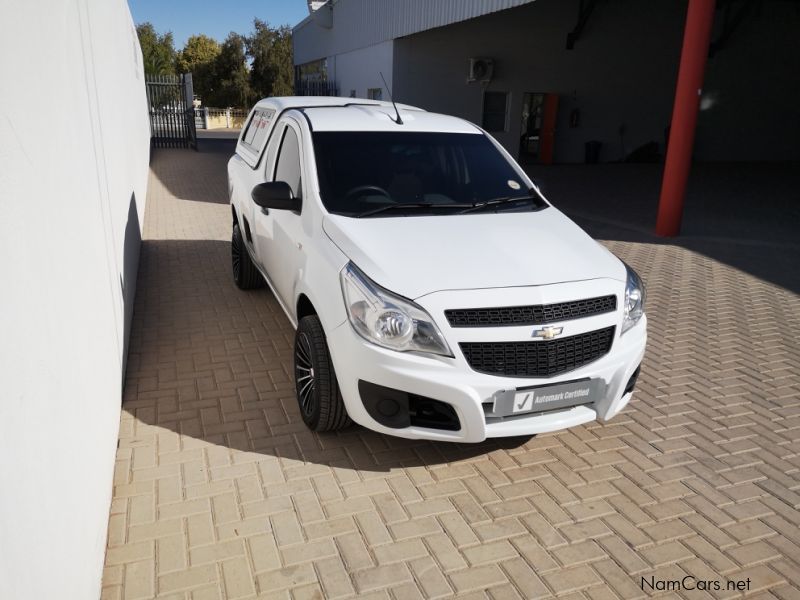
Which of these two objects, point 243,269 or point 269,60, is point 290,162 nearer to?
point 243,269

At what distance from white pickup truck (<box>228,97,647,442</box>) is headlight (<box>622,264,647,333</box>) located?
1 cm

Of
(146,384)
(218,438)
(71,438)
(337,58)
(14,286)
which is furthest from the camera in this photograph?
(337,58)

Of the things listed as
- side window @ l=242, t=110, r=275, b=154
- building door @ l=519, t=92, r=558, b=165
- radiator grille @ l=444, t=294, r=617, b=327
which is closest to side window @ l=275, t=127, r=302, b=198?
side window @ l=242, t=110, r=275, b=154

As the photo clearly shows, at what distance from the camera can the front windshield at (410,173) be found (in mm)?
4145

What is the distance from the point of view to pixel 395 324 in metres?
3.16

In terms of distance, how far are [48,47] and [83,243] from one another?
36.0 inches

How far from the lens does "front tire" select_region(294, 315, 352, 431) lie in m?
3.56

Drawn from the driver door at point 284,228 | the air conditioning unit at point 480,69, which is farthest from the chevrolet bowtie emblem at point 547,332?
the air conditioning unit at point 480,69

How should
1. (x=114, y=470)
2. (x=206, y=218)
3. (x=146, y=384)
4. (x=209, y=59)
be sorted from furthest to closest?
(x=209, y=59) → (x=206, y=218) → (x=146, y=384) → (x=114, y=470)

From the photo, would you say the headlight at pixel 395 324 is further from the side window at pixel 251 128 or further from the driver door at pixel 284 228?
the side window at pixel 251 128

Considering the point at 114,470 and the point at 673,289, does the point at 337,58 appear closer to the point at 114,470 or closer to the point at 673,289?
the point at 673,289

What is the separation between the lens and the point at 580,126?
21.4 m

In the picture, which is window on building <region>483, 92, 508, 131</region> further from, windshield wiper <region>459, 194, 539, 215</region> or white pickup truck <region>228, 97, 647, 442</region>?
white pickup truck <region>228, 97, 647, 442</region>

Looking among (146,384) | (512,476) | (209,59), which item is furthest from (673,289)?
(209,59)
